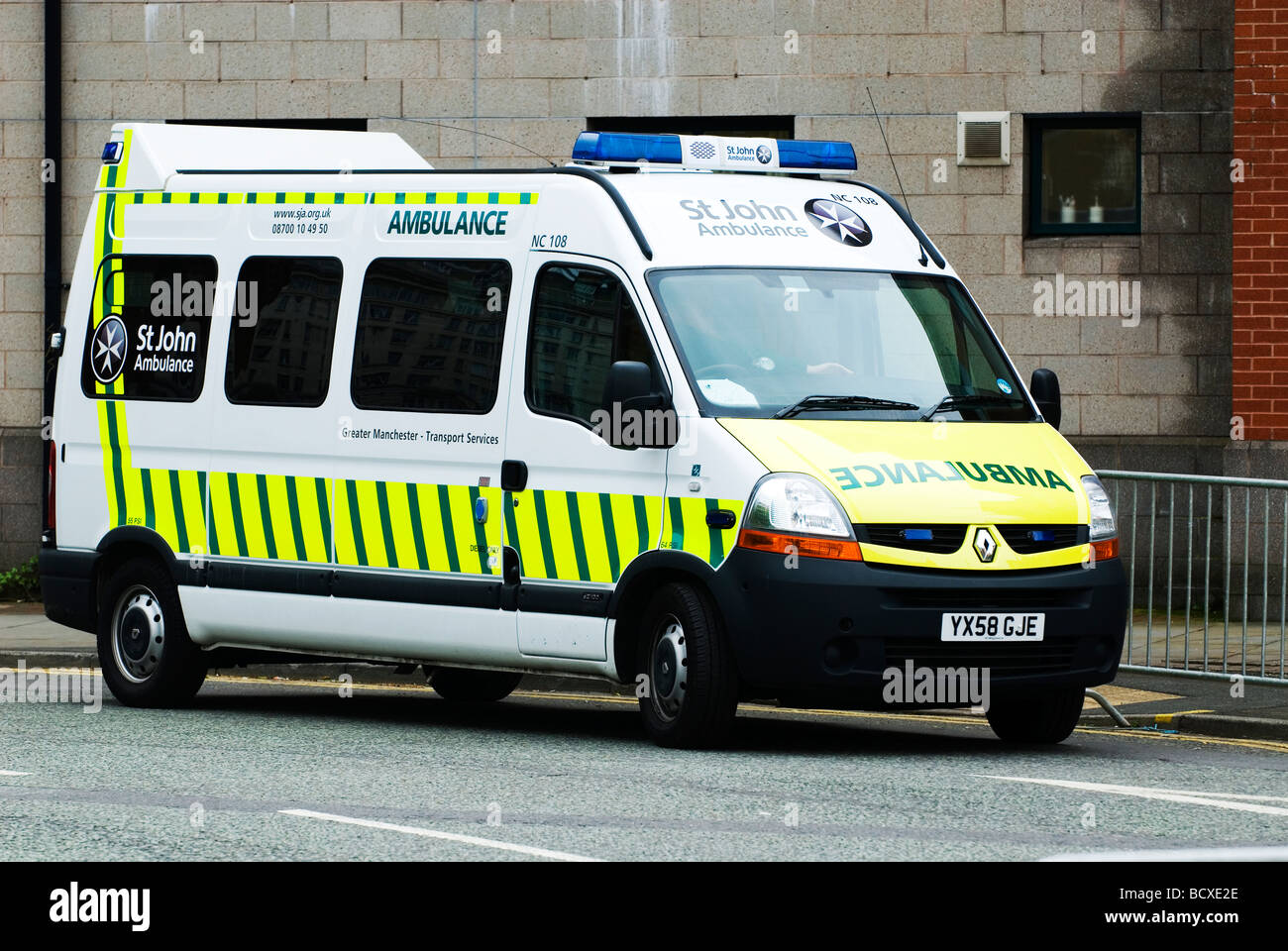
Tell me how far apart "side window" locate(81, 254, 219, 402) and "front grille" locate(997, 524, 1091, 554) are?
4335 millimetres

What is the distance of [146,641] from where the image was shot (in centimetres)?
1185

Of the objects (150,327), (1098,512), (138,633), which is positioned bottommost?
(138,633)

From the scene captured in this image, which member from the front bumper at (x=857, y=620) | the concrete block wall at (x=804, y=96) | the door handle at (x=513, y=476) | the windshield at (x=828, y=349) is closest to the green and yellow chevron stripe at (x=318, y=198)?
the windshield at (x=828, y=349)

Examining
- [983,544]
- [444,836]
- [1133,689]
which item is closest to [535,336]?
[983,544]

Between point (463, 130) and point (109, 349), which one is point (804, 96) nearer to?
point (463, 130)

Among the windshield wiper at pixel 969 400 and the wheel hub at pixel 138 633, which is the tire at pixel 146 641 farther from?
the windshield wiper at pixel 969 400

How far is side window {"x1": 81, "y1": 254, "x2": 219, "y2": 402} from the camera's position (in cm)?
1175


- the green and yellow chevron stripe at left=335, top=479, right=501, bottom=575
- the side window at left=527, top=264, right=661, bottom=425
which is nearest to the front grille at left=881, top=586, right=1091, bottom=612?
the side window at left=527, top=264, right=661, bottom=425

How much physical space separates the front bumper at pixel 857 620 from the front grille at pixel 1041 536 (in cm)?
11

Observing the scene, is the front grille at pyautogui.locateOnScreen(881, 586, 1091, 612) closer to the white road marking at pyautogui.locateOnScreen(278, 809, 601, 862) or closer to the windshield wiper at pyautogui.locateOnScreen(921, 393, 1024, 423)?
the windshield wiper at pyautogui.locateOnScreen(921, 393, 1024, 423)

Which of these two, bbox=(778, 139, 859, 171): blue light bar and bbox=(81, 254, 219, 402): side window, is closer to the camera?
bbox=(778, 139, 859, 171): blue light bar

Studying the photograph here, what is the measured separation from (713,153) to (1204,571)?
331 cm
